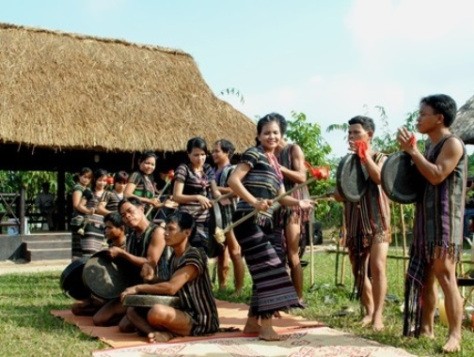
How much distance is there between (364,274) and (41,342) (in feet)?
8.29

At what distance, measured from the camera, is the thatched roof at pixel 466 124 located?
1265cm

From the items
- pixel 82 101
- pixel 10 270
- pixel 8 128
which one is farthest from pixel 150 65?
pixel 10 270

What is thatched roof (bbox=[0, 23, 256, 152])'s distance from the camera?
12.9 metres

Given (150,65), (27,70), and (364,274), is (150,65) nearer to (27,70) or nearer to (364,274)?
(27,70)

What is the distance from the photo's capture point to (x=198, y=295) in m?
4.93

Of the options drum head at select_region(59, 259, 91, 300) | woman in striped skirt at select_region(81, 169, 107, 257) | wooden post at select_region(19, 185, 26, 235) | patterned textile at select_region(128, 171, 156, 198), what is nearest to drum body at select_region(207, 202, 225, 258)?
drum head at select_region(59, 259, 91, 300)

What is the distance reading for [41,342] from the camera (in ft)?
15.9

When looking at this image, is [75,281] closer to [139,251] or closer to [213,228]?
[139,251]

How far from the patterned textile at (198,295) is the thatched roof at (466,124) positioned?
28.8 ft

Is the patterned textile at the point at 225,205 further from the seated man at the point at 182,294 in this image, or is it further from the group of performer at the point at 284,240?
the seated man at the point at 182,294

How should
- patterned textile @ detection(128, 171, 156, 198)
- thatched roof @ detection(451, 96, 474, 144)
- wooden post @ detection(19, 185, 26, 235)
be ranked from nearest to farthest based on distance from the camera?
patterned textile @ detection(128, 171, 156, 198), thatched roof @ detection(451, 96, 474, 144), wooden post @ detection(19, 185, 26, 235)

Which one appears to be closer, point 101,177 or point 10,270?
point 101,177

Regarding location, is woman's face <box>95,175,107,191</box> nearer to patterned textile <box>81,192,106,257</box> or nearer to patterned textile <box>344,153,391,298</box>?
patterned textile <box>81,192,106,257</box>

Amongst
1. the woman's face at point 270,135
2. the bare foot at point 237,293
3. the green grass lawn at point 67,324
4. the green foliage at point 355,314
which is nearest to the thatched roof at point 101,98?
the green grass lawn at point 67,324
